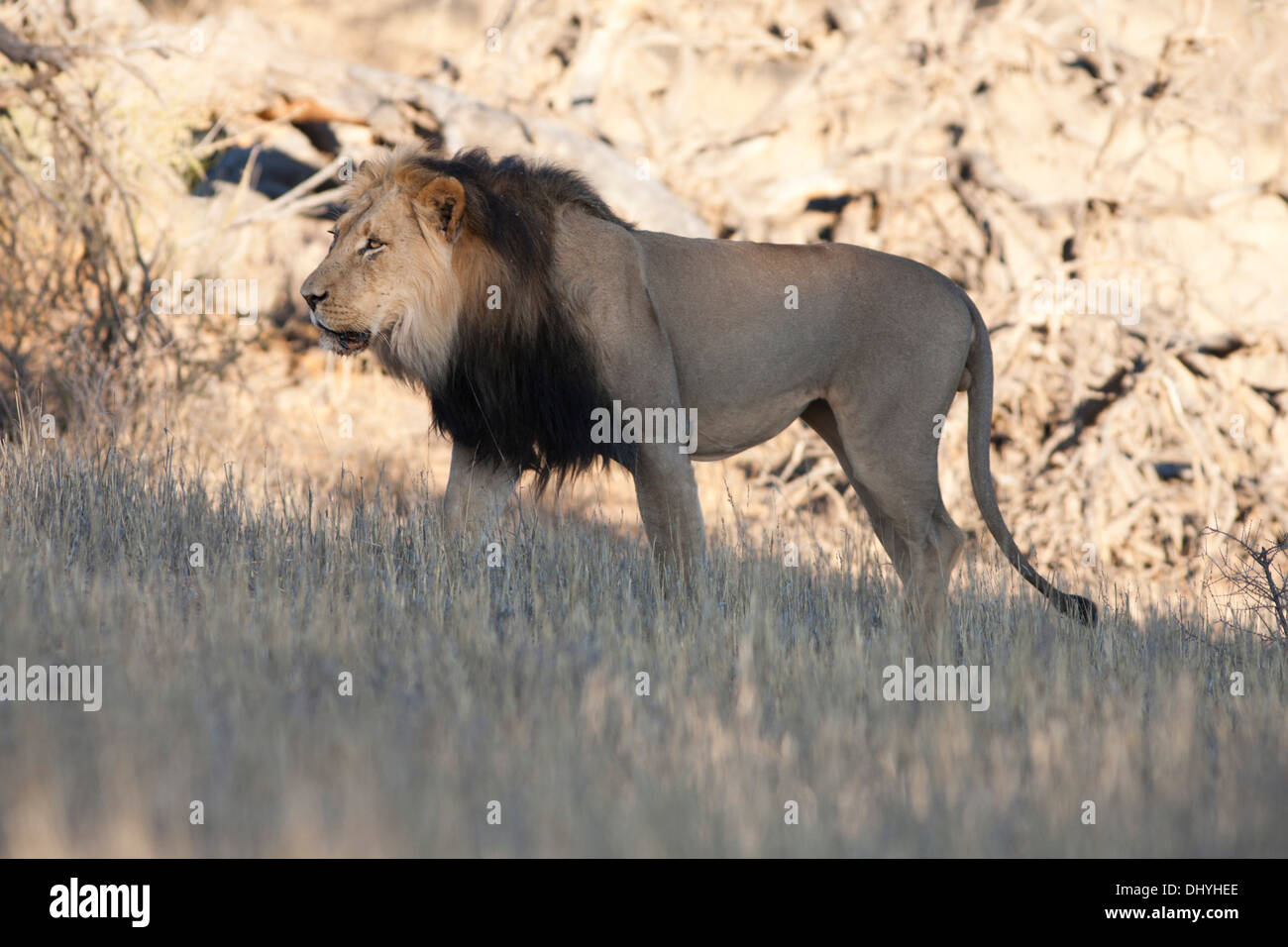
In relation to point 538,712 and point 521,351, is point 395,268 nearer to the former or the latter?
point 521,351

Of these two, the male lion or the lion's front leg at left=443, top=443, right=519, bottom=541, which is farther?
the lion's front leg at left=443, top=443, right=519, bottom=541

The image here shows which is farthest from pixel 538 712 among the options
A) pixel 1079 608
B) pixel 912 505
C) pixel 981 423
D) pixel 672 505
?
pixel 981 423

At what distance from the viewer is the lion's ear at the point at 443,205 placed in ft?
15.1

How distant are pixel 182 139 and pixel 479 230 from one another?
674 cm

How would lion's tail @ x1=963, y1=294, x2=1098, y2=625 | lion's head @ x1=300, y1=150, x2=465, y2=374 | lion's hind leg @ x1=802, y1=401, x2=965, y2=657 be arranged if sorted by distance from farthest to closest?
lion's tail @ x1=963, y1=294, x2=1098, y2=625, lion's hind leg @ x1=802, y1=401, x2=965, y2=657, lion's head @ x1=300, y1=150, x2=465, y2=374

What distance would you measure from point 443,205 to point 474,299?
1.18 ft

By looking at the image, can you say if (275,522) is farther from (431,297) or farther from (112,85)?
(112,85)

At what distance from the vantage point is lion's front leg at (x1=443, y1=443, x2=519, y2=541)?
5.01 metres

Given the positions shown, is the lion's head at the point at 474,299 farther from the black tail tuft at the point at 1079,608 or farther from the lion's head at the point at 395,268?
Result: the black tail tuft at the point at 1079,608

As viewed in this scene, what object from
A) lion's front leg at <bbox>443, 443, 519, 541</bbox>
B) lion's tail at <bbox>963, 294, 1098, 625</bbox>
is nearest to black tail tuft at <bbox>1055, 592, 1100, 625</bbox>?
lion's tail at <bbox>963, 294, 1098, 625</bbox>

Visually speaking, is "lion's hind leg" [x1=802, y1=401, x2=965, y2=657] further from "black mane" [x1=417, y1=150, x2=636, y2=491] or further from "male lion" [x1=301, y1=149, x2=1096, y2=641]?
"black mane" [x1=417, y1=150, x2=636, y2=491]

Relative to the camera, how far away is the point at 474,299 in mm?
4812

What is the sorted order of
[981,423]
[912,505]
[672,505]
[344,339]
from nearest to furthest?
[344,339], [672,505], [912,505], [981,423]

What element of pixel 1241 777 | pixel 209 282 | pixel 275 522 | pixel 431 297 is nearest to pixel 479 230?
pixel 431 297
